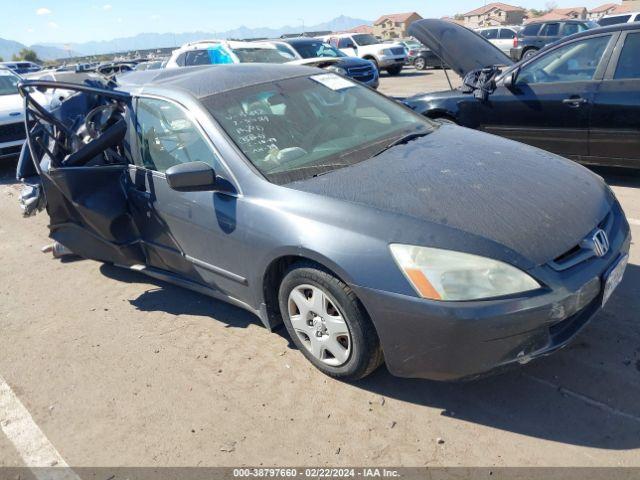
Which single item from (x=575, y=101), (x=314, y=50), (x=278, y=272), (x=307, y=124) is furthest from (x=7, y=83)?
(x=575, y=101)

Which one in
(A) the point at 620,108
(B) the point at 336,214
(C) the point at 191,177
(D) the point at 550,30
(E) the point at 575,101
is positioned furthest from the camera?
(D) the point at 550,30

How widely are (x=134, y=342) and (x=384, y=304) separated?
194 centimetres

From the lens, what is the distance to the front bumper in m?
2.28

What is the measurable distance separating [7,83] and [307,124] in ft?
30.5

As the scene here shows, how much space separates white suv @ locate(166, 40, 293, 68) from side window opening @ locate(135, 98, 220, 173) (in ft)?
29.1

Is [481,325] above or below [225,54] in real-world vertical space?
below

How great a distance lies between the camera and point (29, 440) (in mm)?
2783

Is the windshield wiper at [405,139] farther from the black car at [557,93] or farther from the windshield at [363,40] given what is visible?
the windshield at [363,40]

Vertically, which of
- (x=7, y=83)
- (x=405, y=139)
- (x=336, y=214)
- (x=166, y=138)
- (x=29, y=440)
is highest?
(x=7, y=83)

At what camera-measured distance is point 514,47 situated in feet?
68.6

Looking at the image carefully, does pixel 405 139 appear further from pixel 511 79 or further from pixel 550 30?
pixel 550 30

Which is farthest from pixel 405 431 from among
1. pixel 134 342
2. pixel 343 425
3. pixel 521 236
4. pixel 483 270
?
pixel 134 342

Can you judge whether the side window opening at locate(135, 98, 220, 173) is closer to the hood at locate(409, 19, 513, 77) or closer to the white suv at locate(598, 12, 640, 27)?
the hood at locate(409, 19, 513, 77)

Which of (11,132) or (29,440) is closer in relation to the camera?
(29,440)
